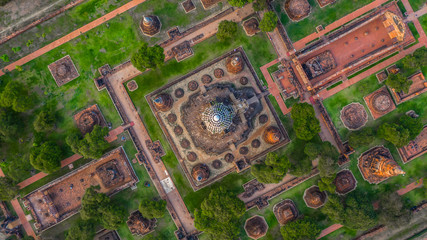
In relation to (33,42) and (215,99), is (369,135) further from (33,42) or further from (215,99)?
(33,42)

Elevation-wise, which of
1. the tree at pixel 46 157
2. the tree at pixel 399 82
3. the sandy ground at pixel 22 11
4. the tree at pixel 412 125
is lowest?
the tree at pixel 412 125

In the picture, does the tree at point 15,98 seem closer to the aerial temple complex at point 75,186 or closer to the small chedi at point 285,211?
the aerial temple complex at point 75,186

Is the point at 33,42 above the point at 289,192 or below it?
above

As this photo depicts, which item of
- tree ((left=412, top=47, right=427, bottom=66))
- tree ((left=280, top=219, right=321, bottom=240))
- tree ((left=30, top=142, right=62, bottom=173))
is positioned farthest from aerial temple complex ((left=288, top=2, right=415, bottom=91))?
tree ((left=30, top=142, right=62, bottom=173))

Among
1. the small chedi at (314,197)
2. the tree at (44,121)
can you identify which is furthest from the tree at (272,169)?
the tree at (44,121)

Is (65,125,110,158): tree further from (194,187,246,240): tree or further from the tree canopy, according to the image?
the tree canopy

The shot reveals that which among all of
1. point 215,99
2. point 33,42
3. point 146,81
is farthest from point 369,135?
point 33,42
